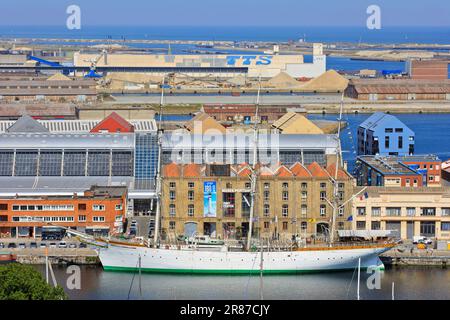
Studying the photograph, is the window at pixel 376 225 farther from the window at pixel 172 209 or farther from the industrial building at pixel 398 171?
the window at pixel 172 209

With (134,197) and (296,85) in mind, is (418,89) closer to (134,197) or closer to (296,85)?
(296,85)

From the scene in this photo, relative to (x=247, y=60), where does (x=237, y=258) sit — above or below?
below

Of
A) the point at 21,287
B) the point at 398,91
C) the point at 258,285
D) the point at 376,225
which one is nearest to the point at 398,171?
the point at 376,225

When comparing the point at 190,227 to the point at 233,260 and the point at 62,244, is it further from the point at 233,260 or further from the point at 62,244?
the point at 233,260

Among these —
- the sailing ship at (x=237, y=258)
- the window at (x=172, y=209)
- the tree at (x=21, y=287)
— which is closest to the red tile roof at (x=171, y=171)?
the window at (x=172, y=209)

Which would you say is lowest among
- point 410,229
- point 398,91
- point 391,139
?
point 410,229
